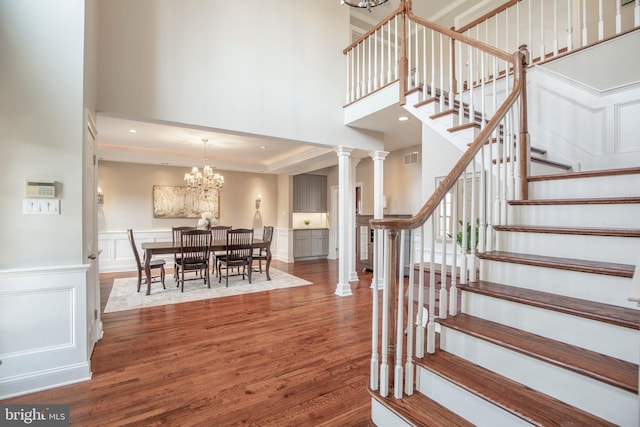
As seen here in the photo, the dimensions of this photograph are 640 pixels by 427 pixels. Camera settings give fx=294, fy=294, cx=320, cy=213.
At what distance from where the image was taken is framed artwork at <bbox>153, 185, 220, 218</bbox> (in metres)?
7.02

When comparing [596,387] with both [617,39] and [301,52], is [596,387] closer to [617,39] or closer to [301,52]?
[617,39]

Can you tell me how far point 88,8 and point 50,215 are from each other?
1.73m

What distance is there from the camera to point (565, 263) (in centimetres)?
160

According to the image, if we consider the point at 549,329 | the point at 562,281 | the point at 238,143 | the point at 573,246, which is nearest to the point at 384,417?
the point at 549,329

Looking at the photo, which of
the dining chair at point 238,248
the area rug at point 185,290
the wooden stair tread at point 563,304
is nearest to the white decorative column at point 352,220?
the area rug at point 185,290

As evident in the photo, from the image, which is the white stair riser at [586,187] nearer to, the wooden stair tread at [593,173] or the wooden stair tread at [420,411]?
the wooden stair tread at [593,173]

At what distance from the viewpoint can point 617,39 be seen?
2686 mm

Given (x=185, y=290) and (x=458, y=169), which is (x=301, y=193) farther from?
(x=458, y=169)

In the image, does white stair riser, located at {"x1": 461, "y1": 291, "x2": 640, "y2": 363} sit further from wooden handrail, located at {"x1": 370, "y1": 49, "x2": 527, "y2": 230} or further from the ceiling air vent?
the ceiling air vent

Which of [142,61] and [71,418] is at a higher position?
[142,61]

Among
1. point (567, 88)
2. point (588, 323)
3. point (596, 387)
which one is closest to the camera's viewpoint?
point (596, 387)

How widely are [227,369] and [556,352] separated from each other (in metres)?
2.20

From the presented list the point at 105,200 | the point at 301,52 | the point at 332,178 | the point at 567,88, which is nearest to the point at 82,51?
the point at 301,52

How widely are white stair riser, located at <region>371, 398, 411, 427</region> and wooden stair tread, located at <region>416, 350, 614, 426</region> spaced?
29 cm
